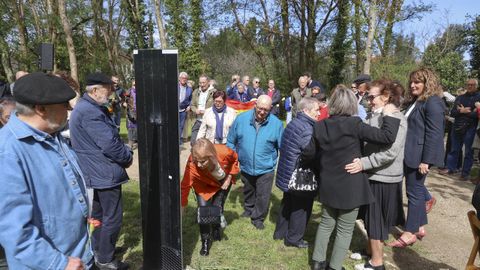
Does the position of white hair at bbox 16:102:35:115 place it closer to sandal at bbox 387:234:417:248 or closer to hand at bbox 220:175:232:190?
hand at bbox 220:175:232:190

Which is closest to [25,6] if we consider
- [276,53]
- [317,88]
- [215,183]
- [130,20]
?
[130,20]

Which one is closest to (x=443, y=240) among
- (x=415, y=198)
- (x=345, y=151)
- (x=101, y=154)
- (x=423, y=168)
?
(x=415, y=198)

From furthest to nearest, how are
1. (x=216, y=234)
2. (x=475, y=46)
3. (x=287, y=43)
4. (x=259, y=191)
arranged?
(x=287, y=43) < (x=475, y=46) < (x=259, y=191) < (x=216, y=234)

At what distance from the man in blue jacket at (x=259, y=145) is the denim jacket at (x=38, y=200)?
279 centimetres

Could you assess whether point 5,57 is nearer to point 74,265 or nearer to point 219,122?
point 219,122

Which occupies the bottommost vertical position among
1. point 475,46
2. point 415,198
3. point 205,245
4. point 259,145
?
point 205,245

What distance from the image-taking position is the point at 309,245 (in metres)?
4.27

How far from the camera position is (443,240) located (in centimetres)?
448

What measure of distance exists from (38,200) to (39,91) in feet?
1.78

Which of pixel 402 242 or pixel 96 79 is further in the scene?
pixel 402 242

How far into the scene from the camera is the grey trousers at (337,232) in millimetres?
3363

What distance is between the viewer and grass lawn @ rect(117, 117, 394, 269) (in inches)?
152

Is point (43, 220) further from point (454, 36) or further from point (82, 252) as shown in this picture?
point (454, 36)

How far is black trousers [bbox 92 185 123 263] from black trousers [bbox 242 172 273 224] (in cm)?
189
